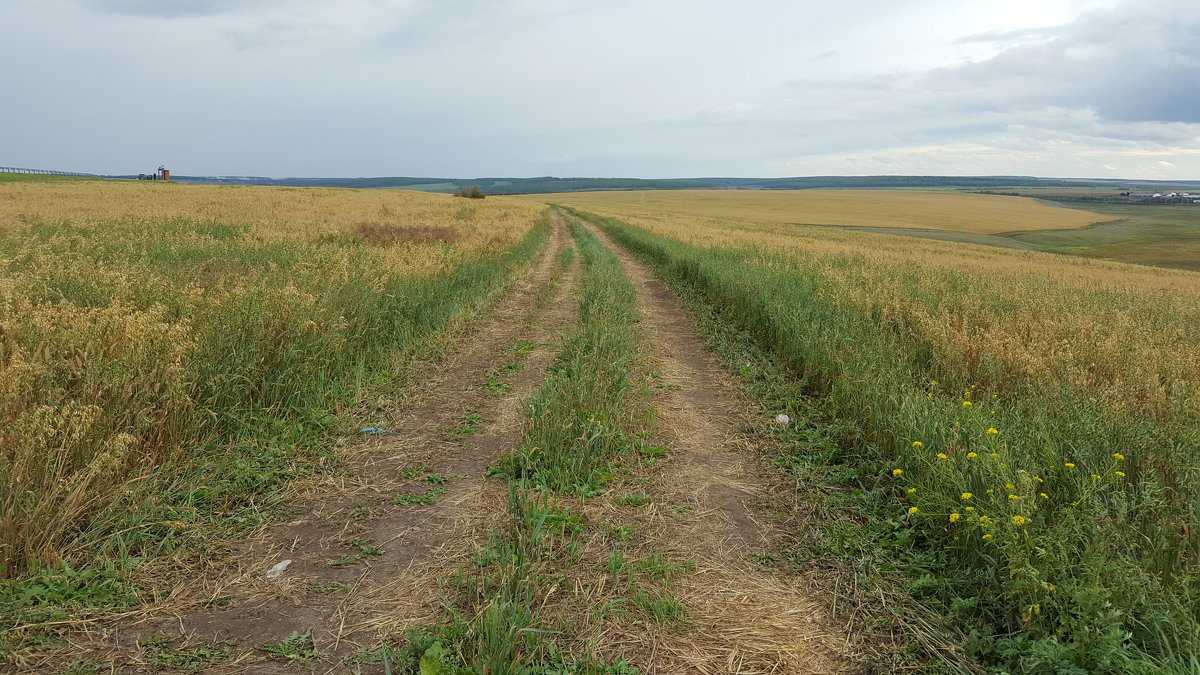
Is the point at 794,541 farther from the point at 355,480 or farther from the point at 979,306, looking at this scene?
the point at 979,306

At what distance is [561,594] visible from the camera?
3.17 metres

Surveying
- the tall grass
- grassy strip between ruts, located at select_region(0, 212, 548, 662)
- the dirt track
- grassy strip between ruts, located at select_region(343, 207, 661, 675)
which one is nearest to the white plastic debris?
the dirt track

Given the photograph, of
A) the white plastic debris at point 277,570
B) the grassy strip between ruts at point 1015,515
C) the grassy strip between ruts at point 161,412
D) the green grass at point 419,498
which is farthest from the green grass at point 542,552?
the grassy strip between ruts at point 161,412

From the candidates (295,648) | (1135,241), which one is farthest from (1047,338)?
(1135,241)

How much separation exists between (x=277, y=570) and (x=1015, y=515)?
4.05m

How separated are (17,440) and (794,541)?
4.69 metres

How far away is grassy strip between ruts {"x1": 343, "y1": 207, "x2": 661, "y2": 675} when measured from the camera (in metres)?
2.63

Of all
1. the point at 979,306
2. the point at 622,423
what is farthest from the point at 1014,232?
the point at 622,423

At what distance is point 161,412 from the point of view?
4.37 m

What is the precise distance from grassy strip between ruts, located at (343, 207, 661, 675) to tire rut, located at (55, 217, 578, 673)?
0.22m

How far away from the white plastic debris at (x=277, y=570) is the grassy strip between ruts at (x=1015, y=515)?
3.12 meters

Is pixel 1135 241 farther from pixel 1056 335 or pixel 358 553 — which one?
pixel 358 553

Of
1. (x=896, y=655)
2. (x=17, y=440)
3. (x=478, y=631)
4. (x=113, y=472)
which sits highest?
(x=17, y=440)

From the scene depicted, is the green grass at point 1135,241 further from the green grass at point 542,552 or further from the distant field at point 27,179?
the distant field at point 27,179
